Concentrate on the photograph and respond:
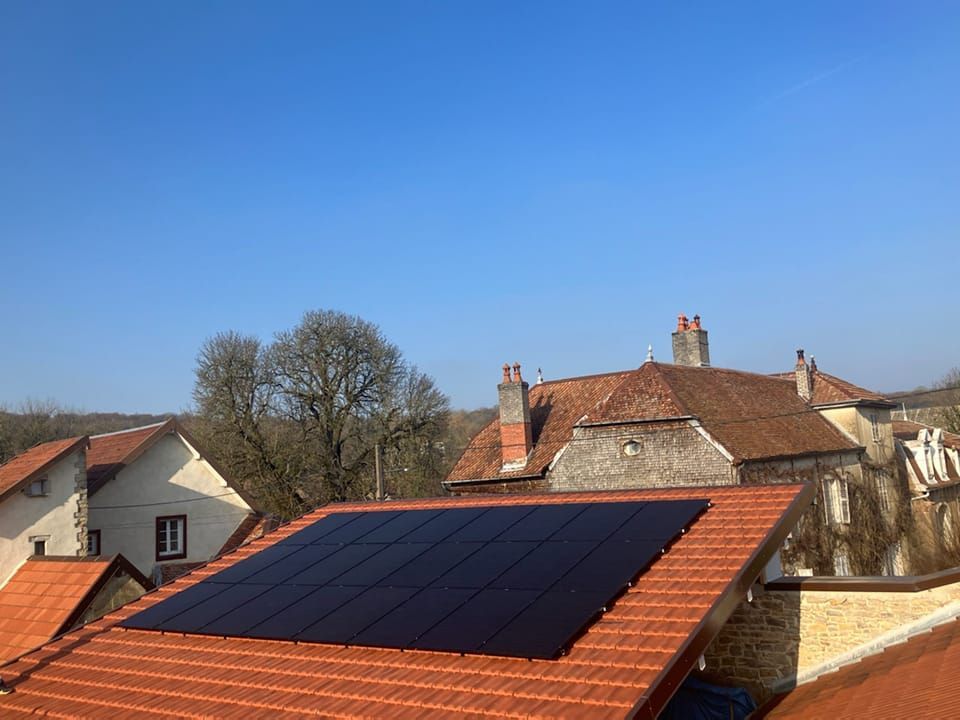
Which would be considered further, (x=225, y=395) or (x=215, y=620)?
(x=225, y=395)

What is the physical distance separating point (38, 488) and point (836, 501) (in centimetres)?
2440

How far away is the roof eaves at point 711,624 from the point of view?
5.69 m

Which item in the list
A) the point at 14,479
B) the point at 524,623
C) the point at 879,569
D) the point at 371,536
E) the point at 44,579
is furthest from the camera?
the point at 879,569

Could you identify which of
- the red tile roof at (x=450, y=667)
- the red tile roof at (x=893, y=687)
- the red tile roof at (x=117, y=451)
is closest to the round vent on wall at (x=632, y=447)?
the red tile roof at (x=117, y=451)

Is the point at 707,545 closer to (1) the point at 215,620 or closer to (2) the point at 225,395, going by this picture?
(1) the point at 215,620

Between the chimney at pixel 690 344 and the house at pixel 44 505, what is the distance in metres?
20.6

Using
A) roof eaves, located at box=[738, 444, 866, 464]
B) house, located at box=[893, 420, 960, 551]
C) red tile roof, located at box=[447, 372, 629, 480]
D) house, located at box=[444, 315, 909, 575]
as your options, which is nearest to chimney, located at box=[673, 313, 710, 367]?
house, located at box=[444, 315, 909, 575]

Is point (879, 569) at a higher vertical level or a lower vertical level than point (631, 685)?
→ lower

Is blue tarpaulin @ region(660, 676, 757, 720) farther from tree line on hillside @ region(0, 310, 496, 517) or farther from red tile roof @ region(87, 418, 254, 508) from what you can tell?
tree line on hillside @ region(0, 310, 496, 517)

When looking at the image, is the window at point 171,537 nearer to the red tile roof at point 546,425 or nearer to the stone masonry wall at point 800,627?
the red tile roof at point 546,425

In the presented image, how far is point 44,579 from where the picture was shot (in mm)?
15992

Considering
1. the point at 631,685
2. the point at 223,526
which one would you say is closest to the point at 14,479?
the point at 223,526

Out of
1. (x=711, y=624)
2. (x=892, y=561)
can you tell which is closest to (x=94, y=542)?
(x=711, y=624)

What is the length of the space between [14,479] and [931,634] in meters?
19.5
